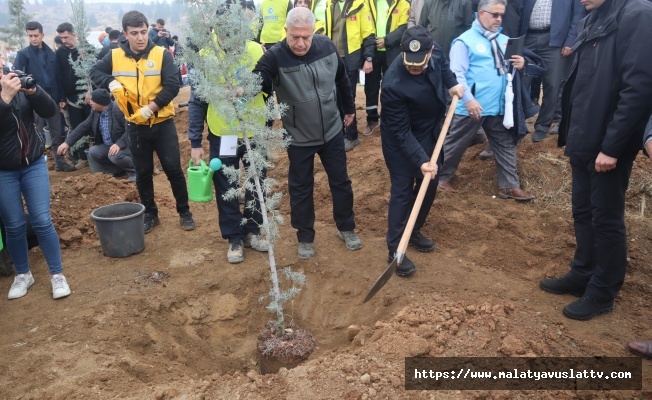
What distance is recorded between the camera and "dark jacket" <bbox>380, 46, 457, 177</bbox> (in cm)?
405

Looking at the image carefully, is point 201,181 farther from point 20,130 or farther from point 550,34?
point 550,34

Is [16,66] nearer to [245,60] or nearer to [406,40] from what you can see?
[245,60]

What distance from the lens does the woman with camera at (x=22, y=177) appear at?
3918mm

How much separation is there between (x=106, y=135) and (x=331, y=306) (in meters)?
4.71

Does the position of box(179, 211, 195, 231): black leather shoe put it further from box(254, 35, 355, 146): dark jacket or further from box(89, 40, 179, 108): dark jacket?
box(254, 35, 355, 146): dark jacket

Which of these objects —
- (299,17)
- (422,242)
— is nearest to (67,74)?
(299,17)

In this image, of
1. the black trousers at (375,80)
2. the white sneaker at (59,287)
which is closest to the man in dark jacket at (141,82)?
the white sneaker at (59,287)

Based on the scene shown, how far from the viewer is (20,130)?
4012 millimetres

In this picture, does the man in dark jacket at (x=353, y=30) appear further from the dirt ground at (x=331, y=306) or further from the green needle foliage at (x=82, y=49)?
the green needle foliage at (x=82, y=49)

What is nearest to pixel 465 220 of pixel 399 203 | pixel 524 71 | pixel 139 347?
pixel 399 203

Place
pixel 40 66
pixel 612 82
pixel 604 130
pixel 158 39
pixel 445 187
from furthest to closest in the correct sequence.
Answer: pixel 158 39 → pixel 40 66 → pixel 445 187 → pixel 604 130 → pixel 612 82

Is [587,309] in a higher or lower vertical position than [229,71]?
lower

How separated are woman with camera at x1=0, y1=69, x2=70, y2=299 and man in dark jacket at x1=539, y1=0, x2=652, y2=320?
428cm

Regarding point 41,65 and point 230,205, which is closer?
point 230,205
